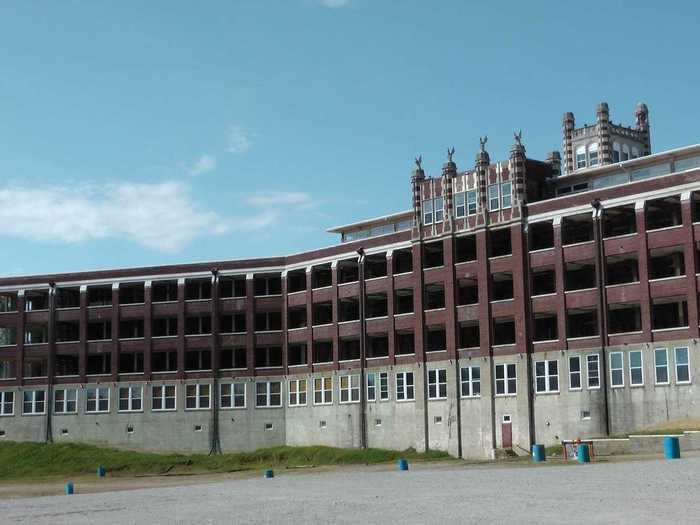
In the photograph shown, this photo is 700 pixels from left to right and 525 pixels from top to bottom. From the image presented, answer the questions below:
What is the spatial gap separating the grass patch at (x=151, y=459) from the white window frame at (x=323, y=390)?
14.3 feet

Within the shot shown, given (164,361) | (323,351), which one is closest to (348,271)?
(323,351)

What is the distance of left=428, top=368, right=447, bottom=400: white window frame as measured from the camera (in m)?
78.7

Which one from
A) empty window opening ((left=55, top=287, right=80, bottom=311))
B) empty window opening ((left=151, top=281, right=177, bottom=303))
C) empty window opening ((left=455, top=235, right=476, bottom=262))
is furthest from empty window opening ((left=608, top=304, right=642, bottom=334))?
empty window opening ((left=55, top=287, right=80, bottom=311))

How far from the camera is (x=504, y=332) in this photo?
77.6 m

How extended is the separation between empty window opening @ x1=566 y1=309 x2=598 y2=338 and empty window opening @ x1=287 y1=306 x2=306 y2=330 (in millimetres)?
26977

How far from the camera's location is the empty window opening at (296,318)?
92.5m

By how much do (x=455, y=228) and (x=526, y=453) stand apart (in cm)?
1736

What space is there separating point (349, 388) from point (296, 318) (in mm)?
10377

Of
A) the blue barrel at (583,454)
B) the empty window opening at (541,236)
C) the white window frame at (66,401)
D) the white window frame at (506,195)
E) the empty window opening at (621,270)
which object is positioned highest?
the white window frame at (506,195)

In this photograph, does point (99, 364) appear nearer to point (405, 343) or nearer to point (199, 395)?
point (199, 395)

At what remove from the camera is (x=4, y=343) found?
3875 inches

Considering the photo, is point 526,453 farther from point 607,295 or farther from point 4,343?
point 4,343

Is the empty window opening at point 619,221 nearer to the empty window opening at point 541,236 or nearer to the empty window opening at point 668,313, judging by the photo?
the empty window opening at point 541,236

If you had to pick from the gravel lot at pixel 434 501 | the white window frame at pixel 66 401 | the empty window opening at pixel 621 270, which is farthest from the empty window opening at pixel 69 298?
the empty window opening at pixel 621 270
